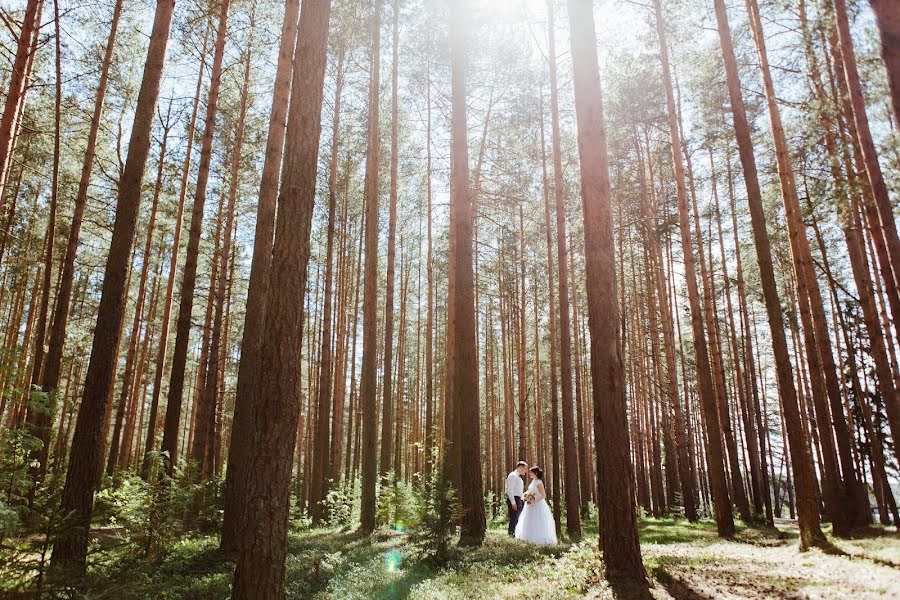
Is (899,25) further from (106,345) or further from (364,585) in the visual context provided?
(106,345)

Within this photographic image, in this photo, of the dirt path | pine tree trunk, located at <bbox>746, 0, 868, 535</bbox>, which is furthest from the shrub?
pine tree trunk, located at <bbox>746, 0, 868, 535</bbox>

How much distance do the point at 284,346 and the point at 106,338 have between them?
10.1ft

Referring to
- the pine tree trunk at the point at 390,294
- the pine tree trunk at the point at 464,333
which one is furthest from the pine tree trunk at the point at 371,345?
the pine tree trunk at the point at 464,333

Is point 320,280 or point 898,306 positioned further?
point 320,280

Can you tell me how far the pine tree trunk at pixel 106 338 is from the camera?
559 centimetres

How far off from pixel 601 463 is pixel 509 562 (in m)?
2.39

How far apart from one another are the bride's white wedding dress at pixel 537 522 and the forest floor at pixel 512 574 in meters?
2.21

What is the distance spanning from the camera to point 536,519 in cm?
1077

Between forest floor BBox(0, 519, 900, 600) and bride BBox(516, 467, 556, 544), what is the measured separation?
2213mm

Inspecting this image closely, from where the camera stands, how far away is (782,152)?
9.56m

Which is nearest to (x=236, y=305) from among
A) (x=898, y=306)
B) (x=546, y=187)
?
(x=546, y=187)

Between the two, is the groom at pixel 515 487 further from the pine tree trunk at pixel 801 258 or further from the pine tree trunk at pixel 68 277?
the pine tree trunk at pixel 68 277

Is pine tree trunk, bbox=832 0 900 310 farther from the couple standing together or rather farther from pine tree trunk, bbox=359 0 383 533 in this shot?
pine tree trunk, bbox=359 0 383 533

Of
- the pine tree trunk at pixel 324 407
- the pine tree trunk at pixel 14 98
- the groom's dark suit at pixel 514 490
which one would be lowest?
the groom's dark suit at pixel 514 490
